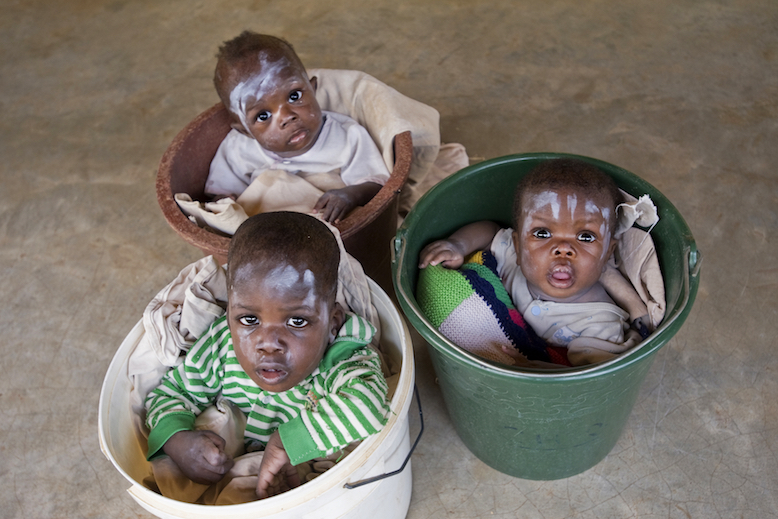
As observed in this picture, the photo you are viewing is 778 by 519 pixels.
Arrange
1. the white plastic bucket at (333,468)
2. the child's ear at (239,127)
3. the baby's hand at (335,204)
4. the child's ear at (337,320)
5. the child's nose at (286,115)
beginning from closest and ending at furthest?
the white plastic bucket at (333,468)
the child's ear at (337,320)
the baby's hand at (335,204)
the child's nose at (286,115)
the child's ear at (239,127)

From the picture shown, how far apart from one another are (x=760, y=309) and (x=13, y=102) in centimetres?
353

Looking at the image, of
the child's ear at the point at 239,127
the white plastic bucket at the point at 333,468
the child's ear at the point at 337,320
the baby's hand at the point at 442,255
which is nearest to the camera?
the white plastic bucket at the point at 333,468

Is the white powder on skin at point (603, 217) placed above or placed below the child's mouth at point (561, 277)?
above

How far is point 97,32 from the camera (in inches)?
150

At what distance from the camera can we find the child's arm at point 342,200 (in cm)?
189

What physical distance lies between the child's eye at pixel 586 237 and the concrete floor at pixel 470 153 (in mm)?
661

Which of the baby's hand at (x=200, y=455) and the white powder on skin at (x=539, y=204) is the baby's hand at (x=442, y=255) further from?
the baby's hand at (x=200, y=455)

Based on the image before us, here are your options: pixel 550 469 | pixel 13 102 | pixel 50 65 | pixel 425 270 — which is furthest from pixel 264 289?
pixel 50 65

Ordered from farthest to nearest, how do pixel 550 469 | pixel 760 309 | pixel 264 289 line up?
pixel 760 309, pixel 550 469, pixel 264 289

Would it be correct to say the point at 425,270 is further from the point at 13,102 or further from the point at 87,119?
the point at 13,102

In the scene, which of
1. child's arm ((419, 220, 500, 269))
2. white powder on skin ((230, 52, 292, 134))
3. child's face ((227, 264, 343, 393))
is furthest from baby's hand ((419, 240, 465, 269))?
white powder on skin ((230, 52, 292, 134))

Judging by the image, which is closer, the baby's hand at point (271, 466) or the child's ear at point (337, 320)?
the baby's hand at point (271, 466)

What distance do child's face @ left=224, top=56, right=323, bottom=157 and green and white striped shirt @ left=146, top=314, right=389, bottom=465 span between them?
659 millimetres

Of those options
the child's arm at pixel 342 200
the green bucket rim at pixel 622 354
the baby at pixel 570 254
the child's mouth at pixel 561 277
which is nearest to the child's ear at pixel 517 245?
the baby at pixel 570 254
